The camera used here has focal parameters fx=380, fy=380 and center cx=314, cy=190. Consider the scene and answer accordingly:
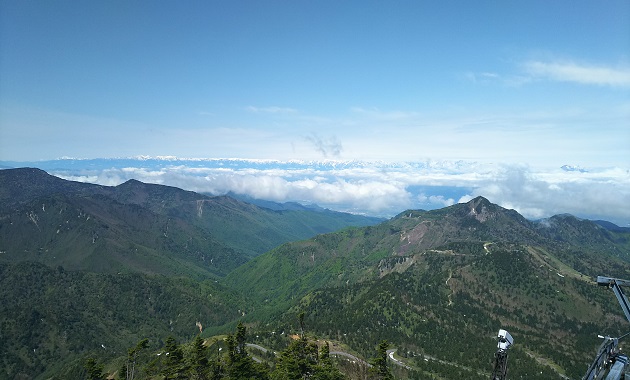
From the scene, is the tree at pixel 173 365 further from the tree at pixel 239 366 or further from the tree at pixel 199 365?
the tree at pixel 239 366

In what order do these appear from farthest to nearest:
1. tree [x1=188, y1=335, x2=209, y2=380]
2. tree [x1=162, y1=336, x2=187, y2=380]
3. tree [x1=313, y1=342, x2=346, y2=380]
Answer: tree [x1=188, y1=335, x2=209, y2=380] → tree [x1=162, y1=336, x2=187, y2=380] → tree [x1=313, y1=342, x2=346, y2=380]

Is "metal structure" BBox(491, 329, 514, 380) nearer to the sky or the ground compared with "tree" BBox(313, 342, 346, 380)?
nearer to the sky

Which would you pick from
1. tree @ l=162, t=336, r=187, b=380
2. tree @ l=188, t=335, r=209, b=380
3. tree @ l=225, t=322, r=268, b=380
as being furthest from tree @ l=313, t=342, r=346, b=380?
tree @ l=162, t=336, r=187, b=380

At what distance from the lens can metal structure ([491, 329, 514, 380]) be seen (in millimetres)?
22797

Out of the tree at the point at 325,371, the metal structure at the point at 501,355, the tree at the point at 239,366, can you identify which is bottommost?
the tree at the point at 239,366

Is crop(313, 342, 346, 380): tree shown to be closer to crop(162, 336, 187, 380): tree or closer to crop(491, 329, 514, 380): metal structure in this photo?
crop(162, 336, 187, 380): tree

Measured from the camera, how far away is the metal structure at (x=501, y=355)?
22797 mm

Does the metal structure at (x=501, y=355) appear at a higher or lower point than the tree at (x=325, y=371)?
higher

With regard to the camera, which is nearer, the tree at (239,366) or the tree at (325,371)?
the tree at (325,371)

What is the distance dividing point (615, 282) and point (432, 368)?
192 meters

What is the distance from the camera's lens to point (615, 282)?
22766 millimetres

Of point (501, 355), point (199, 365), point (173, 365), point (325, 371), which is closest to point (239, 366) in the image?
point (199, 365)

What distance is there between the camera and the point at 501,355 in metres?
23.8

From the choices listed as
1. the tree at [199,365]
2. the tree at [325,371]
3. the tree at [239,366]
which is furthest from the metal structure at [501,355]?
the tree at [199,365]
